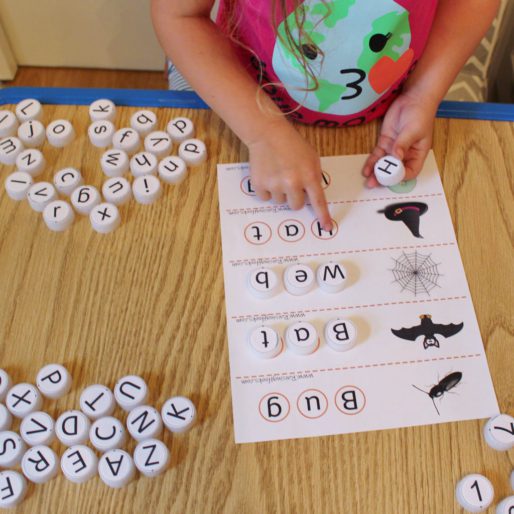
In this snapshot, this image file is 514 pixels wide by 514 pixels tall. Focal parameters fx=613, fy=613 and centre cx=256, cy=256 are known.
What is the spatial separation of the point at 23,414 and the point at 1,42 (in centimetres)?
102

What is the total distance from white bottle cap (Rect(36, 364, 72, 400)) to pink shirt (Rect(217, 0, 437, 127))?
40 cm

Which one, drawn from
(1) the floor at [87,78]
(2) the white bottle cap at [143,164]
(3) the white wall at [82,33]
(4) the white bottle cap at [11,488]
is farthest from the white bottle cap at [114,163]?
(1) the floor at [87,78]

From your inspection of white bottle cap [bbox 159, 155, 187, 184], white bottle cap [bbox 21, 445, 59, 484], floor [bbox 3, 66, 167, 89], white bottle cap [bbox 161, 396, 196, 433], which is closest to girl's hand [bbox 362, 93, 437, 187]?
white bottle cap [bbox 159, 155, 187, 184]

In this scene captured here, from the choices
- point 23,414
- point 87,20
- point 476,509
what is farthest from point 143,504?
point 87,20

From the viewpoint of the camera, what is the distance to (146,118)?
2.38ft

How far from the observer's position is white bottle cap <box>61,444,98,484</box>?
531mm

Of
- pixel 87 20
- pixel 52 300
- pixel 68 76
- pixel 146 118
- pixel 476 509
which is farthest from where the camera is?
pixel 68 76

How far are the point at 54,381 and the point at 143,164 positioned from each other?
10.3 inches

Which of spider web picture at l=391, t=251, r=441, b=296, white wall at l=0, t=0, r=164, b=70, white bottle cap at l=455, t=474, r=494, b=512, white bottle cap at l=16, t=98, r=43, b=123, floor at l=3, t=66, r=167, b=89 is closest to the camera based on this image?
white bottle cap at l=455, t=474, r=494, b=512

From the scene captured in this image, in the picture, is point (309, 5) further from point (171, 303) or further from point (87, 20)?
point (87, 20)

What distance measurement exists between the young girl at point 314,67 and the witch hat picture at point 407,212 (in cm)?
4

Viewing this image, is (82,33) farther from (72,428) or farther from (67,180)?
(72,428)

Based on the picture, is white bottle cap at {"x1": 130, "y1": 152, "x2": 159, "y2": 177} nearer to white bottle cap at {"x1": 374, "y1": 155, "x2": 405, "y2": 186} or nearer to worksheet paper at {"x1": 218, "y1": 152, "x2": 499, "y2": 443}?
worksheet paper at {"x1": 218, "y1": 152, "x2": 499, "y2": 443}

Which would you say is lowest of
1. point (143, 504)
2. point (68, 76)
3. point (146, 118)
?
point (68, 76)
